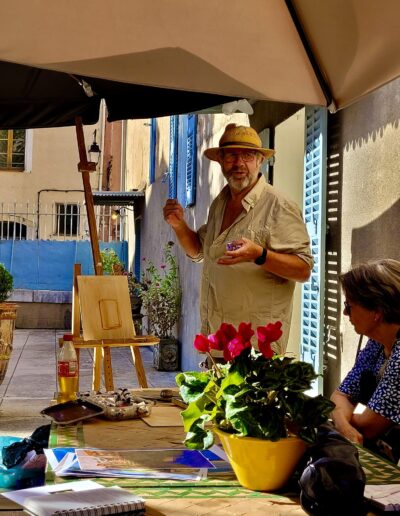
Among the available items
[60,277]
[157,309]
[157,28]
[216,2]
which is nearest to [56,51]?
[157,28]

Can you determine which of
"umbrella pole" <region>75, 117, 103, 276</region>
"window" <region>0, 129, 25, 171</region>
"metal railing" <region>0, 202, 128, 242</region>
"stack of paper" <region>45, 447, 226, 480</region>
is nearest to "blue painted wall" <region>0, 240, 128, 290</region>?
"metal railing" <region>0, 202, 128, 242</region>

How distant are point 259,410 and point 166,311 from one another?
9.39 m

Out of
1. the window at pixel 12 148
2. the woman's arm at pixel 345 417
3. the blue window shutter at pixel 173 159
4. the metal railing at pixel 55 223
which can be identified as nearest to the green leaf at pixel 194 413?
the woman's arm at pixel 345 417

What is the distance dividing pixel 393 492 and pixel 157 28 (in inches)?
65.6

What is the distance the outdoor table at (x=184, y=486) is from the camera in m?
1.91

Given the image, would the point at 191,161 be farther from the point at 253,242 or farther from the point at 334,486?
the point at 334,486

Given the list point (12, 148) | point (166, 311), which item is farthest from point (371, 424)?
point (12, 148)

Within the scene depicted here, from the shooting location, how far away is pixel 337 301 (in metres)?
5.14

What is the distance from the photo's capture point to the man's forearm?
4270 mm

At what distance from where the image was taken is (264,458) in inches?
79.2

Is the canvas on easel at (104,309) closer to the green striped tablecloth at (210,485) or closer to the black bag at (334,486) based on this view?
the green striped tablecloth at (210,485)

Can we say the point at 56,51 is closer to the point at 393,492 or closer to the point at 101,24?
the point at 101,24

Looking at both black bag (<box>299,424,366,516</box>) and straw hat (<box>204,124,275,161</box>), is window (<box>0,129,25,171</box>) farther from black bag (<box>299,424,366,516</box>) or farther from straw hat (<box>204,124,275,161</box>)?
black bag (<box>299,424,366,516</box>)

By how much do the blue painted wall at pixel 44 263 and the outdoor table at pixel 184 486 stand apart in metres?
15.6
